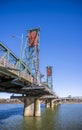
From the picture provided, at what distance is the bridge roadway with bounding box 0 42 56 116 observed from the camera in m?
29.9

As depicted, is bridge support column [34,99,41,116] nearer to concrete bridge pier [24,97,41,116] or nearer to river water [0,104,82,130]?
concrete bridge pier [24,97,41,116]

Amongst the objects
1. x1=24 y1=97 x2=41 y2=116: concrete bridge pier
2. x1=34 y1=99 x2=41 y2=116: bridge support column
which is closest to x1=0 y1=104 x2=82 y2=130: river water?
x1=34 y1=99 x2=41 y2=116: bridge support column

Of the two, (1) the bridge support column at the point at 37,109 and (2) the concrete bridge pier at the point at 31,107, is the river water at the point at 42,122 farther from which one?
(2) the concrete bridge pier at the point at 31,107

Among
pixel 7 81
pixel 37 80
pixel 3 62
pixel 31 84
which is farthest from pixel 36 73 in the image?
pixel 3 62

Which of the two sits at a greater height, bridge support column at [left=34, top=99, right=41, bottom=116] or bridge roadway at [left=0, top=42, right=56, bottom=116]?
bridge roadway at [left=0, top=42, right=56, bottom=116]

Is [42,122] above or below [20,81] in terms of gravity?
below

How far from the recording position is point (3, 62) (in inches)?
1111

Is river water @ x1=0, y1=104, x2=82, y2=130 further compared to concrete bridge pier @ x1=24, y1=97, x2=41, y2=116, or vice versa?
concrete bridge pier @ x1=24, y1=97, x2=41, y2=116

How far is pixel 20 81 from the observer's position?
39.3 m

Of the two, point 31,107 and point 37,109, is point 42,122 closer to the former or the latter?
point 31,107

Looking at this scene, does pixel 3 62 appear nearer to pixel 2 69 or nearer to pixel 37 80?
pixel 2 69

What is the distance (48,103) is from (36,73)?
85.9 metres

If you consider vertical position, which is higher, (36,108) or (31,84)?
(31,84)

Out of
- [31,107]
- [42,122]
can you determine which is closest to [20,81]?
[42,122]
